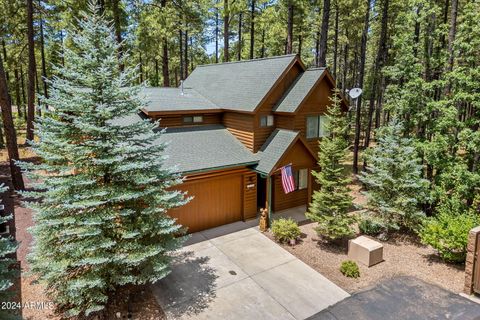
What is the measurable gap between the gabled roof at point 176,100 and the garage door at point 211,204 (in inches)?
168

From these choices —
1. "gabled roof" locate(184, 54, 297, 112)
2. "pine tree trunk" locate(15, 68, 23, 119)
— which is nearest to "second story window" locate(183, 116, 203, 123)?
"gabled roof" locate(184, 54, 297, 112)

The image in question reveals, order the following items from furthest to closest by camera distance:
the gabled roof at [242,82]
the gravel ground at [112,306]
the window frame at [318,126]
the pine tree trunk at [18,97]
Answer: the pine tree trunk at [18,97] < the window frame at [318,126] < the gabled roof at [242,82] < the gravel ground at [112,306]

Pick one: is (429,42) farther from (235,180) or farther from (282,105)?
(235,180)

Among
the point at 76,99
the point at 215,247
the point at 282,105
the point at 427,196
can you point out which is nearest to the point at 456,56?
the point at 427,196

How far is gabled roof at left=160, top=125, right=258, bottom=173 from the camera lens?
12.6m

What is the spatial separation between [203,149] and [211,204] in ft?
8.26

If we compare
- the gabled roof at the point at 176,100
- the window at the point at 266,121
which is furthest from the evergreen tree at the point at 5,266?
the window at the point at 266,121

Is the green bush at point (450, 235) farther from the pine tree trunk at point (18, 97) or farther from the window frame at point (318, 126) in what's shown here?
the pine tree trunk at point (18, 97)

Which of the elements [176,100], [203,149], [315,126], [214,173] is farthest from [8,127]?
[315,126]

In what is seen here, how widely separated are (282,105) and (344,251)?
7.20 meters

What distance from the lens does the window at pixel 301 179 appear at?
610 inches

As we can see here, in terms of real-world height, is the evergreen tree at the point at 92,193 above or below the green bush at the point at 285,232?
above

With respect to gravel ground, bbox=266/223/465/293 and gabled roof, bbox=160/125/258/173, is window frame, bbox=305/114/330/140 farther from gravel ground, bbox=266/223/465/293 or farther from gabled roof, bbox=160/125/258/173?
gravel ground, bbox=266/223/465/293

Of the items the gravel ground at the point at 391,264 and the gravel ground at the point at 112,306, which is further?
the gravel ground at the point at 391,264
